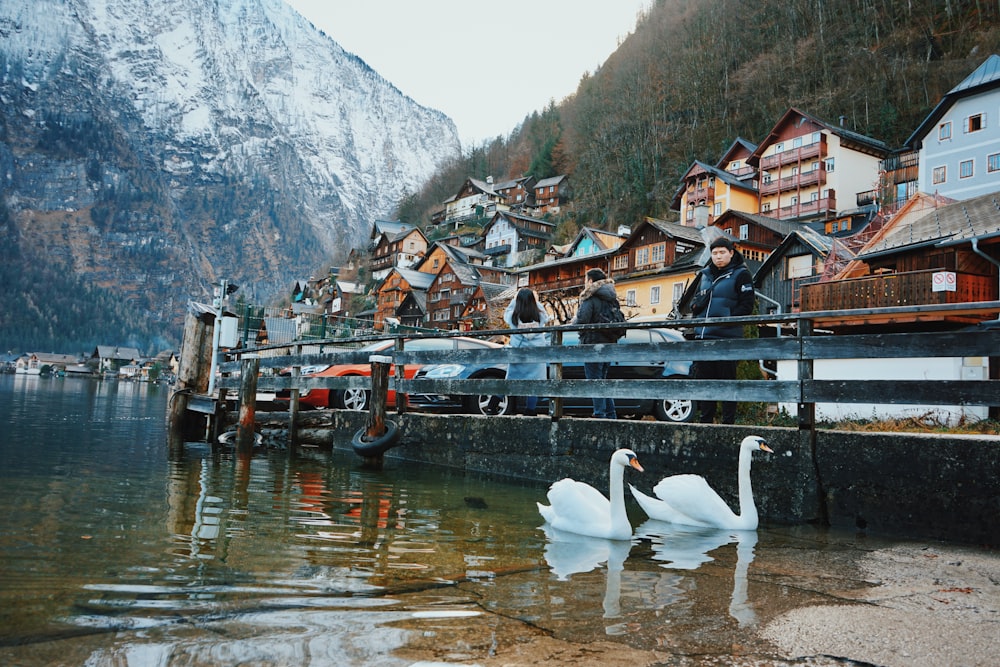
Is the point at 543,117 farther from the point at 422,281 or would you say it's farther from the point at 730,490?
the point at 730,490

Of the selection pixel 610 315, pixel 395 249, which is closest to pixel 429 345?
pixel 610 315

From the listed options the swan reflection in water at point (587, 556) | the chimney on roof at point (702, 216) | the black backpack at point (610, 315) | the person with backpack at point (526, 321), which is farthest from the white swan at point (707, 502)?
the chimney on roof at point (702, 216)

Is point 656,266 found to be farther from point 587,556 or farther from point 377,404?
point 587,556

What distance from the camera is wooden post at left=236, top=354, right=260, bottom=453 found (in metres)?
12.2

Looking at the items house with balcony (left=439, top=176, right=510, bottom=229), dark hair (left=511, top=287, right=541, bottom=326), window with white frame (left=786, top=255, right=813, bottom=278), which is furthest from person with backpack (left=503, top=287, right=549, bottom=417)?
house with balcony (left=439, top=176, right=510, bottom=229)

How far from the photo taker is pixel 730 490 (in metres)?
6.24

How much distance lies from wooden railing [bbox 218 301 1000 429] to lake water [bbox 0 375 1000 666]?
1094 millimetres

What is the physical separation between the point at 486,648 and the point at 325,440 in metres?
10.7

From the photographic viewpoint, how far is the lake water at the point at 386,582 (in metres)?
2.69

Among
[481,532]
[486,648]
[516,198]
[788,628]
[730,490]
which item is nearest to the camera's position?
[486,648]

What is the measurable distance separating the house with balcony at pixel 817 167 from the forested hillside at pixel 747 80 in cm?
684

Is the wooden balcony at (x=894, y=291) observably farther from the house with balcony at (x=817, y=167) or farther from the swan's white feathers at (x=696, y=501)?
the house with balcony at (x=817, y=167)

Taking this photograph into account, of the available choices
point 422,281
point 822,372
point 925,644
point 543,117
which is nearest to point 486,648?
point 925,644

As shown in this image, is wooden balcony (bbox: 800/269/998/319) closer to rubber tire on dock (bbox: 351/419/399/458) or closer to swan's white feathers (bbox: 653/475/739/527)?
rubber tire on dock (bbox: 351/419/399/458)
